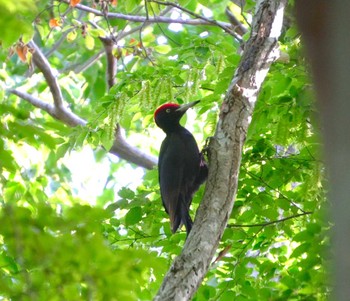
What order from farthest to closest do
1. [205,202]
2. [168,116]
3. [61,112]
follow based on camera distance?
[61,112]
[168,116]
[205,202]

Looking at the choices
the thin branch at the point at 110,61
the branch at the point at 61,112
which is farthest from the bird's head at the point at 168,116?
the branch at the point at 61,112

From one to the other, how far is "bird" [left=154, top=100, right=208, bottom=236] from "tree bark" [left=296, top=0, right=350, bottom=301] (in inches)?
140

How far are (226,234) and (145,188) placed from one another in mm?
1188

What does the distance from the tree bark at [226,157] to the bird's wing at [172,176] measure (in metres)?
1.18

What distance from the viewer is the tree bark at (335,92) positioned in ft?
3.33

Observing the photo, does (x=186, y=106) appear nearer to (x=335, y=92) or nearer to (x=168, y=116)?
(x=168, y=116)

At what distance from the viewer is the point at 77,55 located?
12.0m

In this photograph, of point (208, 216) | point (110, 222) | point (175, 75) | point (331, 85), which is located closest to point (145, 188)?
point (110, 222)

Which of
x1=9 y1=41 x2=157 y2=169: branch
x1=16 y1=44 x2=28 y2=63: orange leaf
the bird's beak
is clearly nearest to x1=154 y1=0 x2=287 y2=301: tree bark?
the bird's beak

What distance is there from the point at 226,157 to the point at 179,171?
5.27ft

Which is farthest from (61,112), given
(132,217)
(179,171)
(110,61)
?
(132,217)

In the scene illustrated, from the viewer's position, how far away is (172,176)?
16.8ft

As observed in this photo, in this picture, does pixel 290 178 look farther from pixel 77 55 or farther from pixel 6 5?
pixel 77 55

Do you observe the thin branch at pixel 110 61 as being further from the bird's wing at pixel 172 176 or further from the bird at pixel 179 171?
the bird's wing at pixel 172 176
